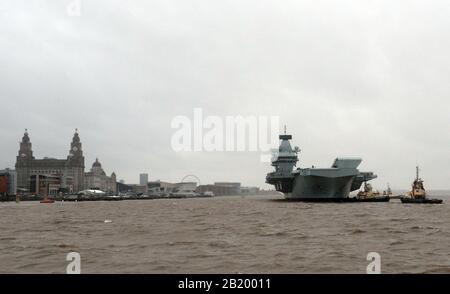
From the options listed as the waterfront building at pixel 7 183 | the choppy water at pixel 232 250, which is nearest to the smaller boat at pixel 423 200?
the choppy water at pixel 232 250

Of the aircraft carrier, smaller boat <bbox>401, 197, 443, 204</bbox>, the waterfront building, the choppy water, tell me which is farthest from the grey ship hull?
the waterfront building

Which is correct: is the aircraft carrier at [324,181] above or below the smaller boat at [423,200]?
above

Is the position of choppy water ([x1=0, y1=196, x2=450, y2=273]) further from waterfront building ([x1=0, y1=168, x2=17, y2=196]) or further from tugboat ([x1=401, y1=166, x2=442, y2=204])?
waterfront building ([x1=0, y1=168, x2=17, y2=196])

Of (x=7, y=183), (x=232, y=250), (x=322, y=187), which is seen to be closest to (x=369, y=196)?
(x=322, y=187)

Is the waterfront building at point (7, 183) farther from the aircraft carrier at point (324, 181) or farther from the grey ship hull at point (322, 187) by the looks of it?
the grey ship hull at point (322, 187)

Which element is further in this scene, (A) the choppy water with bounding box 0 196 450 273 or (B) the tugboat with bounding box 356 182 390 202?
(B) the tugboat with bounding box 356 182 390 202

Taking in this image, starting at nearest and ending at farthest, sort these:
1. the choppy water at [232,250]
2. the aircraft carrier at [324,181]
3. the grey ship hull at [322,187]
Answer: the choppy water at [232,250]
the aircraft carrier at [324,181]
the grey ship hull at [322,187]

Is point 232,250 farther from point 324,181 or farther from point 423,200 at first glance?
point 324,181

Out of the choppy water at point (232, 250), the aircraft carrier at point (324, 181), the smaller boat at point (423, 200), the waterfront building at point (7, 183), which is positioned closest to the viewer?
the choppy water at point (232, 250)

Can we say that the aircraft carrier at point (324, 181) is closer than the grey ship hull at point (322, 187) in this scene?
Yes

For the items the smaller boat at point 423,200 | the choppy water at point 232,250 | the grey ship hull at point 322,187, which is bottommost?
the choppy water at point 232,250

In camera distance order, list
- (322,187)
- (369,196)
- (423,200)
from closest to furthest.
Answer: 1. (423,200)
2. (322,187)
3. (369,196)
